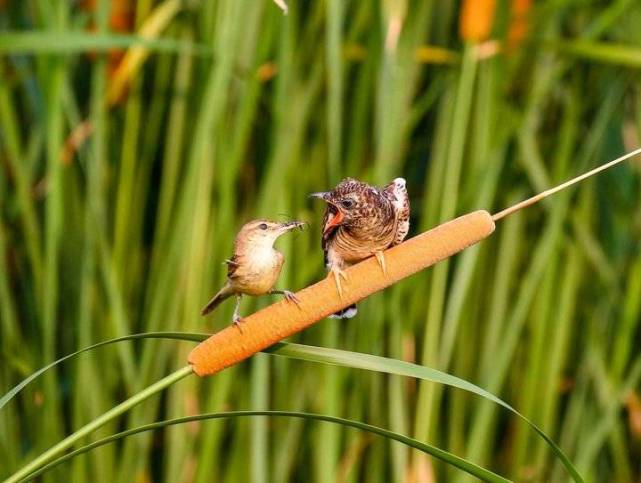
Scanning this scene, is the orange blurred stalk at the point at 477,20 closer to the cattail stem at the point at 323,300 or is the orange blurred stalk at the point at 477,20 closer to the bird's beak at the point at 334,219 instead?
the bird's beak at the point at 334,219

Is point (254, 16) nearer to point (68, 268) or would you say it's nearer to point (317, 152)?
point (317, 152)

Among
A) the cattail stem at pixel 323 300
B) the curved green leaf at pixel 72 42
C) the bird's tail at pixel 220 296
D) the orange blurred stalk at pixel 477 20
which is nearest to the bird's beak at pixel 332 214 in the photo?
the bird's tail at pixel 220 296

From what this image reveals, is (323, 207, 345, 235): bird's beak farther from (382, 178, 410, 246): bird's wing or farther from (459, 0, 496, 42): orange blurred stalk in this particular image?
(459, 0, 496, 42): orange blurred stalk

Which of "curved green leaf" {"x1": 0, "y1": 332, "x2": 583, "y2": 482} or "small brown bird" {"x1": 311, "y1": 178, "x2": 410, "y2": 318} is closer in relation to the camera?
"curved green leaf" {"x1": 0, "y1": 332, "x2": 583, "y2": 482}

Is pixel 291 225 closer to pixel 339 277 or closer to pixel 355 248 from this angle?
pixel 355 248

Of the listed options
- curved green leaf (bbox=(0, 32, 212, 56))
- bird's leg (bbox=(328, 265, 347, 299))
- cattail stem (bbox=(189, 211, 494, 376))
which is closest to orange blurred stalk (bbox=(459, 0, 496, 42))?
curved green leaf (bbox=(0, 32, 212, 56))

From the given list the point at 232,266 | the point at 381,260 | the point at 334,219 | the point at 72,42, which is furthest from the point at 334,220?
the point at 72,42
